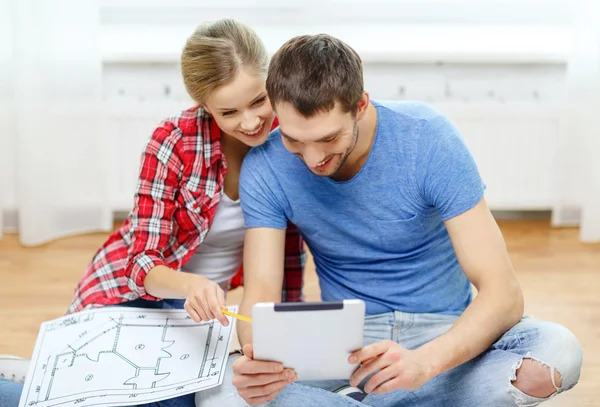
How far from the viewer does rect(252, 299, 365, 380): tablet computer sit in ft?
3.72

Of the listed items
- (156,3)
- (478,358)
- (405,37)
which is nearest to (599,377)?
(478,358)

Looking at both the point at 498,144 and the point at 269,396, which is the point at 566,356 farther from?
the point at 498,144

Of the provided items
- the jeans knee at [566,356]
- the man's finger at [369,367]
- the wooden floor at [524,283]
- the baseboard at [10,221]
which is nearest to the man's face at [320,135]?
the man's finger at [369,367]

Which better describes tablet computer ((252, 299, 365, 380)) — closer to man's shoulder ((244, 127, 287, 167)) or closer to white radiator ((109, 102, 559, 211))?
man's shoulder ((244, 127, 287, 167))

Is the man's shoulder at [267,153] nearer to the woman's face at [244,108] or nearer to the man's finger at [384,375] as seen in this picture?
the woman's face at [244,108]

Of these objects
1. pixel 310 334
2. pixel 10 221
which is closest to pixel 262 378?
pixel 310 334

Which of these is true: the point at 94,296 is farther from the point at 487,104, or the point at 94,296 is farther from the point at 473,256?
the point at 487,104

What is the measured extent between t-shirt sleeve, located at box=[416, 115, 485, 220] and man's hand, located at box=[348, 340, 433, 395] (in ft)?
0.95

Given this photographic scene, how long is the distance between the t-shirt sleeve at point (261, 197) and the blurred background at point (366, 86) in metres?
1.07

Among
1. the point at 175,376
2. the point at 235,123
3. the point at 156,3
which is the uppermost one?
the point at 156,3

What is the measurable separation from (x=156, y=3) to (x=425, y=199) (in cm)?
167

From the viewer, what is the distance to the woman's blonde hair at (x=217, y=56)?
57.7 inches

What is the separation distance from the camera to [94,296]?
1.69 metres

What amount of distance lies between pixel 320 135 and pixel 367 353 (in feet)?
1.22
